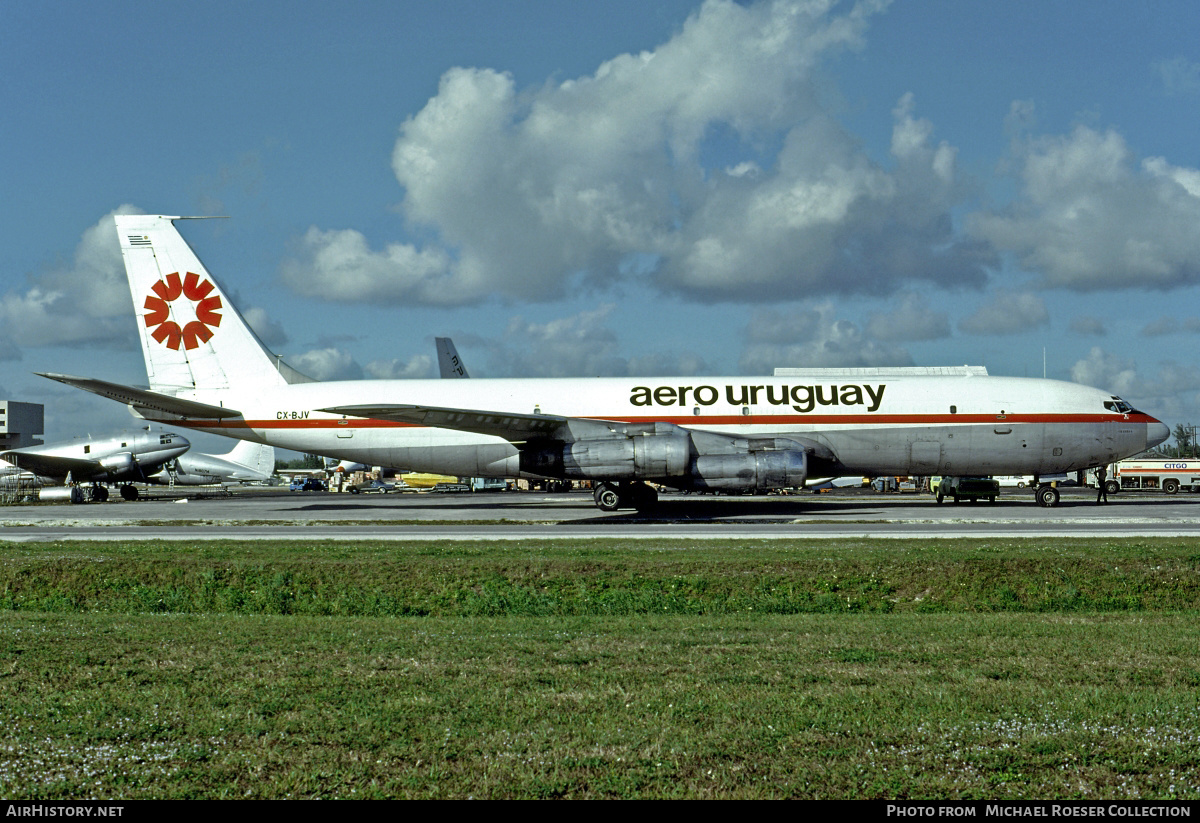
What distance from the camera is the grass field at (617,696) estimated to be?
5.56 metres

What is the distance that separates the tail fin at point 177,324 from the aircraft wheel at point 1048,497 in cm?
3164

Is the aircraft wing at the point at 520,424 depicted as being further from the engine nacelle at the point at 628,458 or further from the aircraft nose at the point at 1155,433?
the aircraft nose at the point at 1155,433

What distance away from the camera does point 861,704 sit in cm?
710

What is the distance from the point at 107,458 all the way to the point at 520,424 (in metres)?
44.6

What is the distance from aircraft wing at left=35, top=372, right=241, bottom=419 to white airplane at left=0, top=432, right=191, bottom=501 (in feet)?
103

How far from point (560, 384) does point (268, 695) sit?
28.8m

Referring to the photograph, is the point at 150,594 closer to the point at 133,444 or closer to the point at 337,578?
the point at 337,578

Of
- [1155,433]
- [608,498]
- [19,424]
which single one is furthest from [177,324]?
[19,424]

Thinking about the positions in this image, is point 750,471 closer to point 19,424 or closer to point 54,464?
point 54,464

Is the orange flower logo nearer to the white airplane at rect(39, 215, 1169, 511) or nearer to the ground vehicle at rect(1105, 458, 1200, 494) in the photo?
the white airplane at rect(39, 215, 1169, 511)

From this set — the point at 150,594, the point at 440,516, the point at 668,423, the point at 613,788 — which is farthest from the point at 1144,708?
the point at 440,516

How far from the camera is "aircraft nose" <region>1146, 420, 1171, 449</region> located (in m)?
35.7

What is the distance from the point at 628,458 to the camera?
103 ft

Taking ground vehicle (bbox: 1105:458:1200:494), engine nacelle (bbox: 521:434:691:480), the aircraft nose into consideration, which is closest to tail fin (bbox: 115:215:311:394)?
engine nacelle (bbox: 521:434:691:480)
